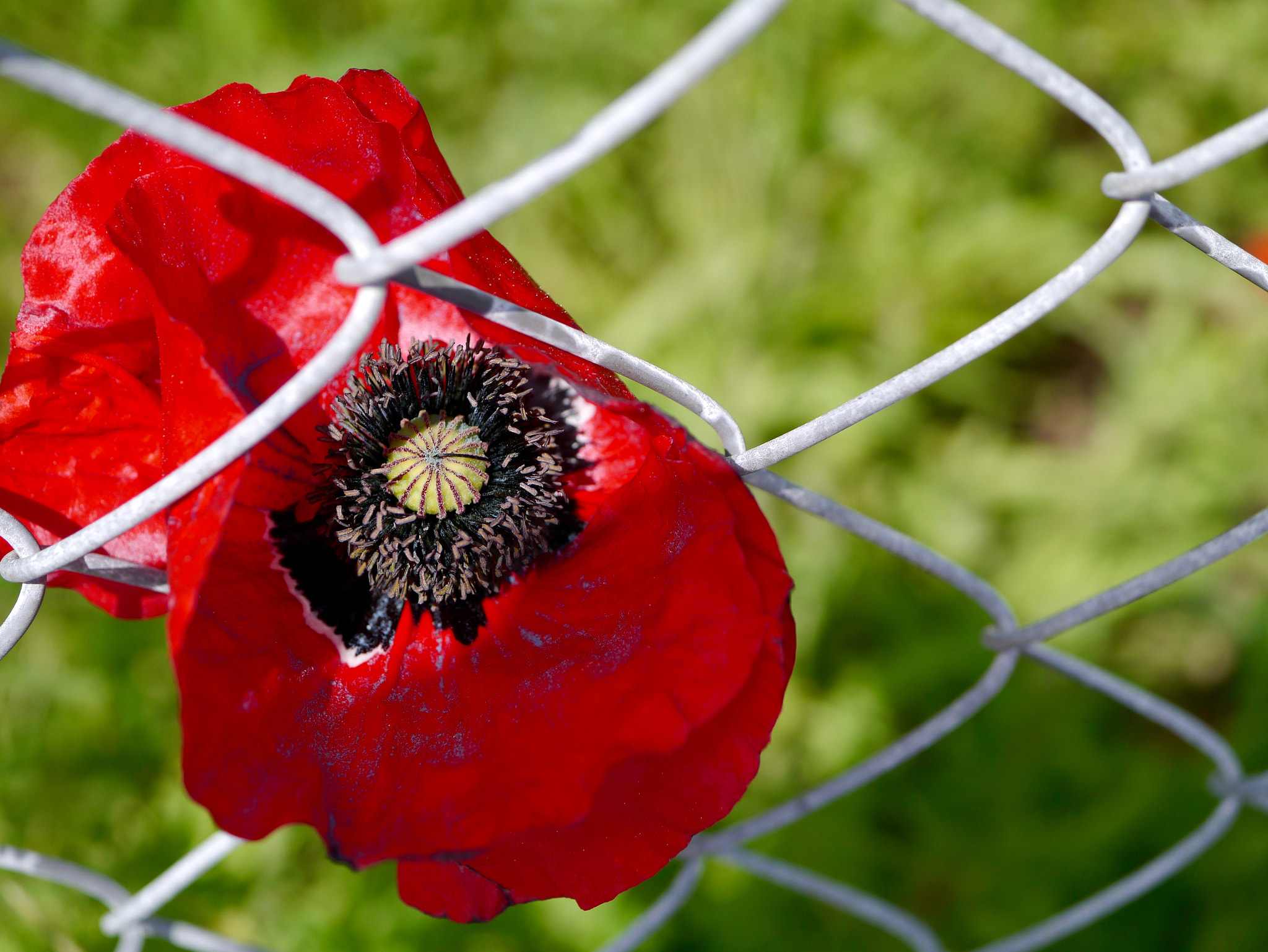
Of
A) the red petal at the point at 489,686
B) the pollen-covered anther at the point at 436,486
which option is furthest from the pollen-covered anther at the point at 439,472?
the red petal at the point at 489,686

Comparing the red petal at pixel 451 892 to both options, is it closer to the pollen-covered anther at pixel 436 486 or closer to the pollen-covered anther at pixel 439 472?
the pollen-covered anther at pixel 436 486

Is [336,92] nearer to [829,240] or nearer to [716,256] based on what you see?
[716,256]

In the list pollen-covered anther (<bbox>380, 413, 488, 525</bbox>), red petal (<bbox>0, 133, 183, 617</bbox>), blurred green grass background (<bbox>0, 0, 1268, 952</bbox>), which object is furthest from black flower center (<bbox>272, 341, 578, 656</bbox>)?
blurred green grass background (<bbox>0, 0, 1268, 952</bbox>)

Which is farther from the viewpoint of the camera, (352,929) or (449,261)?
(352,929)

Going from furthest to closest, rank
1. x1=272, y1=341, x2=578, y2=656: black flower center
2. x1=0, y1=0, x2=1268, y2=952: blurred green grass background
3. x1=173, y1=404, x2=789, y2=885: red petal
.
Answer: x1=0, y1=0, x2=1268, y2=952: blurred green grass background, x1=272, y1=341, x2=578, y2=656: black flower center, x1=173, y1=404, x2=789, y2=885: red petal

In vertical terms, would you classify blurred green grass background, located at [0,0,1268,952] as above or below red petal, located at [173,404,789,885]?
above

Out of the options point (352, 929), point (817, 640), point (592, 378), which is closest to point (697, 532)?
point (592, 378)

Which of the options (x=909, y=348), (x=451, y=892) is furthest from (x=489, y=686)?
(x=909, y=348)

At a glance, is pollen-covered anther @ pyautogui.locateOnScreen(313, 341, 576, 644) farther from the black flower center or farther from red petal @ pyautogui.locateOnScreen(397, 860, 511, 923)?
red petal @ pyautogui.locateOnScreen(397, 860, 511, 923)
